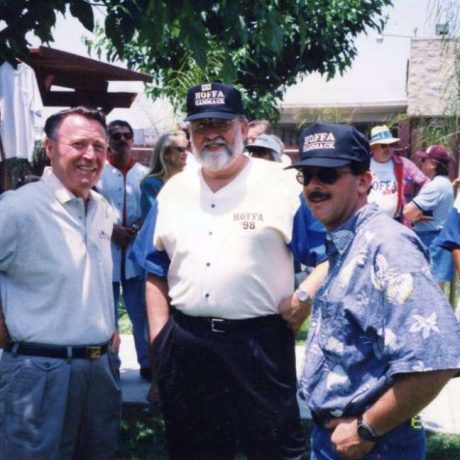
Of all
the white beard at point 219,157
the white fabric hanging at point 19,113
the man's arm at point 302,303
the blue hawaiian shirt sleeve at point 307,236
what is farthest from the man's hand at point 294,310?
the white fabric hanging at point 19,113

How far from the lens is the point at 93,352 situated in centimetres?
326

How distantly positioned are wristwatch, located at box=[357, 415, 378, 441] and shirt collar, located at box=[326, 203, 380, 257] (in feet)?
1.69

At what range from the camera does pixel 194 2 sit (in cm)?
365

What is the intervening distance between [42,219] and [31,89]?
4119 millimetres

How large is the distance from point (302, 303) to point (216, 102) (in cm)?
95

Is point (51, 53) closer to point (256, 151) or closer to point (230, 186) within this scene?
point (256, 151)

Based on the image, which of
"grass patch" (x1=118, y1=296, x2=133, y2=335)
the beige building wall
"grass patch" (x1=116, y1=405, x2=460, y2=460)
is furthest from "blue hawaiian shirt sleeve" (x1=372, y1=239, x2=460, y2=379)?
the beige building wall

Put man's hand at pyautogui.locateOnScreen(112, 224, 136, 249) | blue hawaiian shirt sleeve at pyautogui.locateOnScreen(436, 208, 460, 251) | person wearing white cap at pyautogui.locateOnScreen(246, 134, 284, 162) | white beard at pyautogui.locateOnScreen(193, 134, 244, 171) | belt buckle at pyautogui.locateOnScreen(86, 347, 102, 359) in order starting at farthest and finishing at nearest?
person wearing white cap at pyautogui.locateOnScreen(246, 134, 284, 162) → man's hand at pyautogui.locateOnScreen(112, 224, 136, 249) → blue hawaiian shirt sleeve at pyautogui.locateOnScreen(436, 208, 460, 251) → white beard at pyautogui.locateOnScreen(193, 134, 244, 171) → belt buckle at pyautogui.locateOnScreen(86, 347, 102, 359)

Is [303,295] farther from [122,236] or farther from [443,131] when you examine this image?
[443,131]

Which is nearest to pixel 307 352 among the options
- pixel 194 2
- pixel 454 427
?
pixel 194 2

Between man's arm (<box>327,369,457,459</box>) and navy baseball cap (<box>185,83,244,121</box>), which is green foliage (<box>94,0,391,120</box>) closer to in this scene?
navy baseball cap (<box>185,83,244,121</box>)

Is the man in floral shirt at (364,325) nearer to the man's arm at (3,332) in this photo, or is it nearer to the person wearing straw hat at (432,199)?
the man's arm at (3,332)

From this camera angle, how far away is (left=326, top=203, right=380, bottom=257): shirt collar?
245cm

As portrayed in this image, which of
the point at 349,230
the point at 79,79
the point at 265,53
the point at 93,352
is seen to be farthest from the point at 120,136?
the point at 265,53
